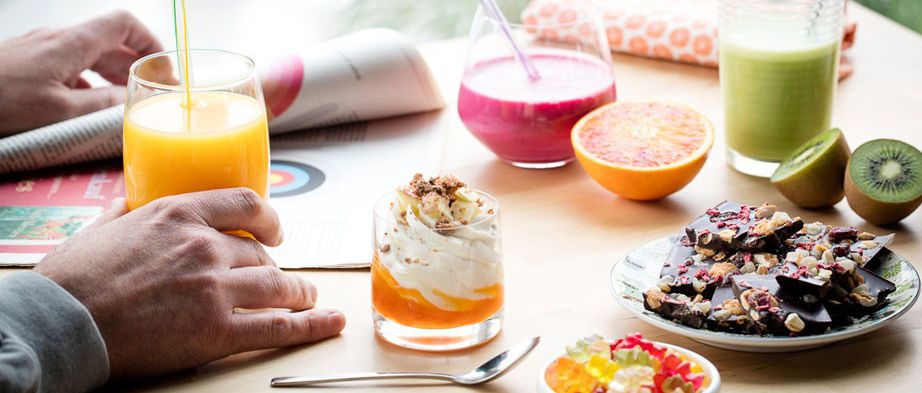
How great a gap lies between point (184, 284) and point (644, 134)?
746 mm

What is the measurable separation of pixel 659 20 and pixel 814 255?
936mm

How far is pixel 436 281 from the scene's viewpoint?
3.57 ft

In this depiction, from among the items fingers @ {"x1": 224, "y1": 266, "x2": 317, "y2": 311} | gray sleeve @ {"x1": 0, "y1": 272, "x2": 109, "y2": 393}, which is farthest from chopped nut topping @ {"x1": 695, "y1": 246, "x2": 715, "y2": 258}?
gray sleeve @ {"x1": 0, "y1": 272, "x2": 109, "y2": 393}

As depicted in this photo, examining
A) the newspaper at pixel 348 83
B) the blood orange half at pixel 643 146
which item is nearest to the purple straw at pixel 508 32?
the blood orange half at pixel 643 146

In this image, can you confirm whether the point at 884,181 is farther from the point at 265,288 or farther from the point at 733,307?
the point at 265,288

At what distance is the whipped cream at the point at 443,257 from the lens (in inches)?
42.5

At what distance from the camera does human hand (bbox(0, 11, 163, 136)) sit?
1.69 m

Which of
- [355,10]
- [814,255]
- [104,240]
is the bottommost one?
[355,10]

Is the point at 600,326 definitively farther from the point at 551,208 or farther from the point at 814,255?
the point at 551,208

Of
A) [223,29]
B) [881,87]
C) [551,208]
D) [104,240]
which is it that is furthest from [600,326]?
[223,29]

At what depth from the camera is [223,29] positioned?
353 cm

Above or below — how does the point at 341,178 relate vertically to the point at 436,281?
below

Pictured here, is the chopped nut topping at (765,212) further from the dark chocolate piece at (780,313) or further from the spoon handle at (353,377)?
the spoon handle at (353,377)

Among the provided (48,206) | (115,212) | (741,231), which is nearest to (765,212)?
(741,231)
